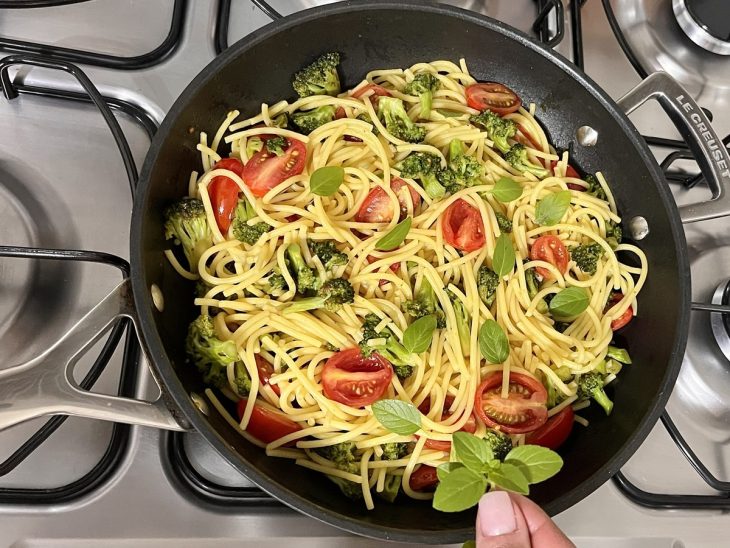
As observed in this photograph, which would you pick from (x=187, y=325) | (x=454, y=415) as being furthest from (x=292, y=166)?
(x=454, y=415)

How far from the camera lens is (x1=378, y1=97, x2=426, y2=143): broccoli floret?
2.07m

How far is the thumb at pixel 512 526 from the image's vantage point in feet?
4.33

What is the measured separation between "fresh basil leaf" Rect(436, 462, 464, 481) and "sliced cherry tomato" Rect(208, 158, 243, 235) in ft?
3.20

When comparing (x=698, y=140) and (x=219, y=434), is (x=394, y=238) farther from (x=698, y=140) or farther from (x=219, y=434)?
(x=698, y=140)

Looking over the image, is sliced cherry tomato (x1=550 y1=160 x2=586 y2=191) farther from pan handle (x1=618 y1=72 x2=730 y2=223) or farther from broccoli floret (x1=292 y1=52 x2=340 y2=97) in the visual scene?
broccoli floret (x1=292 y1=52 x2=340 y2=97)

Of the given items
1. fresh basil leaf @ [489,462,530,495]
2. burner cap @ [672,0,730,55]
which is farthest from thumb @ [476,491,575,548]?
burner cap @ [672,0,730,55]

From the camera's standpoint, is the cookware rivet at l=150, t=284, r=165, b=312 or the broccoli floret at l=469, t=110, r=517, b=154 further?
the broccoli floret at l=469, t=110, r=517, b=154

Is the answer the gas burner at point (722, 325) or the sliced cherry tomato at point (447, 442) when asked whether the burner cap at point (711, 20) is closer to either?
the gas burner at point (722, 325)

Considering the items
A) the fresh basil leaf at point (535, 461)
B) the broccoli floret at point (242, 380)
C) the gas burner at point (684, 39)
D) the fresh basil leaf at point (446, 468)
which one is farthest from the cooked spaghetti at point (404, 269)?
the gas burner at point (684, 39)

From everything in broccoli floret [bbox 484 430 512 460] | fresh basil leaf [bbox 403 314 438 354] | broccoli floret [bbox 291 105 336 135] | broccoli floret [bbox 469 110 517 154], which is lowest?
broccoli floret [bbox 484 430 512 460]

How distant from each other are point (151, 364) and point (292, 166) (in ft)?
2.61

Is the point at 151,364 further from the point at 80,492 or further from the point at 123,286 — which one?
the point at 80,492

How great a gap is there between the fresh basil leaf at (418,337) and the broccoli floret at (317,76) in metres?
0.87

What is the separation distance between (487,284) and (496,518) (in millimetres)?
797
